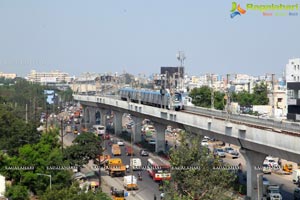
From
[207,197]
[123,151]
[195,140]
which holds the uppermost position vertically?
[195,140]

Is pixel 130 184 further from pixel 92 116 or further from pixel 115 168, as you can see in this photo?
pixel 92 116

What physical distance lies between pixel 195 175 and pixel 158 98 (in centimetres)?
2969

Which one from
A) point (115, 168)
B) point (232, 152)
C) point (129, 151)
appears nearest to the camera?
point (115, 168)

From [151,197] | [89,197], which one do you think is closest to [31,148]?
[151,197]

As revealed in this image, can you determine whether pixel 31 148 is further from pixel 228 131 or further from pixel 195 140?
pixel 195 140

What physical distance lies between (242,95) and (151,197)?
52.2 metres

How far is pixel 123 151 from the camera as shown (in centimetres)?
5347

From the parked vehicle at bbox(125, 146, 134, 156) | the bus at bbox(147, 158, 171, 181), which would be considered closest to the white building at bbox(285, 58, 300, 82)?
the parked vehicle at bbox(125, 146, 134, 156)

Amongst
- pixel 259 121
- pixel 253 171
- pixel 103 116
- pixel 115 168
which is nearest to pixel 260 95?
pixel 103 116

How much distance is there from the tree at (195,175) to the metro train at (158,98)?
79.4 feet

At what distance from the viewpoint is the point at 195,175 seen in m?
20.0

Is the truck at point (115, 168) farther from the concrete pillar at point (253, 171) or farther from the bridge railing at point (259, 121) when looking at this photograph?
the concrete pillar at point (253, 171)

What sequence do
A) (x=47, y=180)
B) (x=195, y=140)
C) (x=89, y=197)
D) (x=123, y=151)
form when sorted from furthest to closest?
(x=123, y=151)
(x=47, y=180)
(x=89, y=197)
(x=195, y=140)

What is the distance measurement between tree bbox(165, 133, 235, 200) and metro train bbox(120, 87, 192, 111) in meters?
24.2
